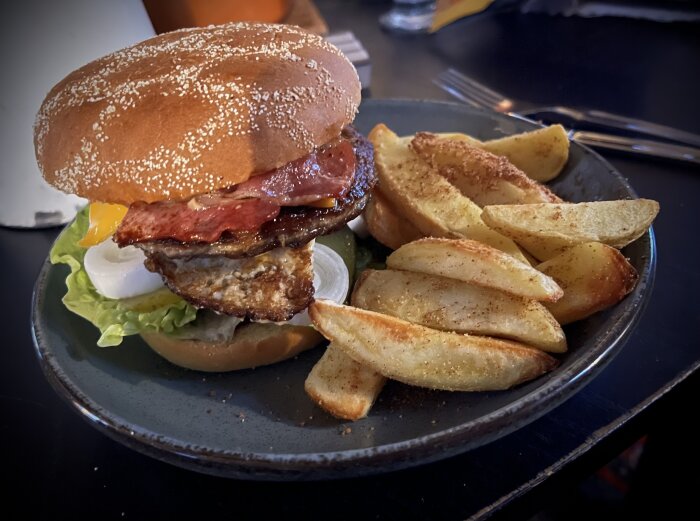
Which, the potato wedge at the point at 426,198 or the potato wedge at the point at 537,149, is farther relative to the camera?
the potato wedge at the point at 537,149

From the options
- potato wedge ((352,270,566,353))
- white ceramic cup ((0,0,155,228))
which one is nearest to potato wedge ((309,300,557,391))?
potato wedge ((352,270,566,353))

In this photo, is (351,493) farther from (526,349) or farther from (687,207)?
(687,207)

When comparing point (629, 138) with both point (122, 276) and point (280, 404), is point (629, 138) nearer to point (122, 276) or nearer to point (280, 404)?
point (280, 404)

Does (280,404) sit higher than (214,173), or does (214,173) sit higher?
(214,173)

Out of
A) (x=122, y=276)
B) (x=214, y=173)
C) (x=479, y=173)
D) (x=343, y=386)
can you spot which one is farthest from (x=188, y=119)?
(x=479, y=173)

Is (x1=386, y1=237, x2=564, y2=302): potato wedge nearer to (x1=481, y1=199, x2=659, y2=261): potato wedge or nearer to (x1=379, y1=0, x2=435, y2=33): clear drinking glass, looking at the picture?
(x1=481, y1=199, x2=659, y2=261): potato wedge

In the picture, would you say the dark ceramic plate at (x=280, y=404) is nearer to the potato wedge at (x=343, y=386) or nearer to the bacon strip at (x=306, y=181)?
the potato wedge at (x=343, y=386)

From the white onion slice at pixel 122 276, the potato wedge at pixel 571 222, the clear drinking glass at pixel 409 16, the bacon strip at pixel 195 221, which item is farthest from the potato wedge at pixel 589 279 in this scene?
the clear drinking glass at pixel 409 16
